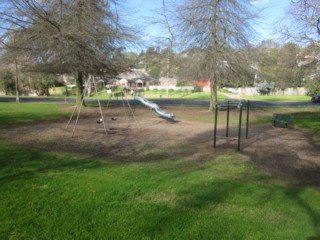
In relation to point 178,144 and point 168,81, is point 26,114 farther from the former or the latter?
point 168,81

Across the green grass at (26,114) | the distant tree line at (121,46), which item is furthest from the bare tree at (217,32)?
the green grass at (26,114)

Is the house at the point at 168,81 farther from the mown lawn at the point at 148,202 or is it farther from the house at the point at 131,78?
the mown lawn at the point at 148,202

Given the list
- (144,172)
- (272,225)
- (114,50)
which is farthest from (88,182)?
(114,50)

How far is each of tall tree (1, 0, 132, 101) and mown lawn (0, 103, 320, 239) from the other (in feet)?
37.8

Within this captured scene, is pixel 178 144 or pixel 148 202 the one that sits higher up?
pixel 148 202

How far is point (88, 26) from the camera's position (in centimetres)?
1956

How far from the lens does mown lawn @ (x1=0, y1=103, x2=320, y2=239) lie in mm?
4121

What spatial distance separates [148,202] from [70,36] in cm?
1494

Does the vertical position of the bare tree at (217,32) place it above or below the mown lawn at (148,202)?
above

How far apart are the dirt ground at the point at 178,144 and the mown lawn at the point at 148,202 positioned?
1.03 m

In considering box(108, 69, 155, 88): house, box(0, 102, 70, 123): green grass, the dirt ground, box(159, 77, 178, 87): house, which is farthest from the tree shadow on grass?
box(159, 77, 178, 87): house

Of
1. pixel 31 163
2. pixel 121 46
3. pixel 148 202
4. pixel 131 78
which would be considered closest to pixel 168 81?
pixel 121 46

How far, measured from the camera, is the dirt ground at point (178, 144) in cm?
830

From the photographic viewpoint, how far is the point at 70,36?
707 inches
